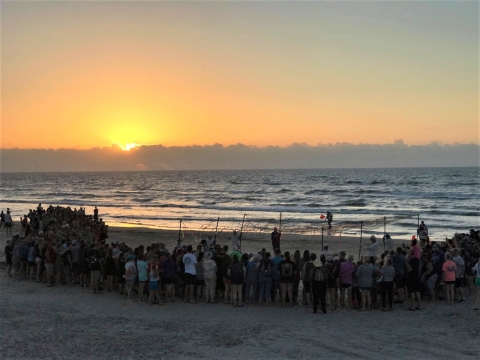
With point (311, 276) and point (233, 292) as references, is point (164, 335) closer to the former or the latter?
point (233, 292)

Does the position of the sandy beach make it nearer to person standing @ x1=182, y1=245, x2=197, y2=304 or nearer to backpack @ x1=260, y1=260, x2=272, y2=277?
person standing @ x1=182, y1=245, x2=197, y2=304

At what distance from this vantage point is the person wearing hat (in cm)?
1184

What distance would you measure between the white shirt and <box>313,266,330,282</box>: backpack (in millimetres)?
3217

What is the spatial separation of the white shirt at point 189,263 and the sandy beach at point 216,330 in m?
0.88

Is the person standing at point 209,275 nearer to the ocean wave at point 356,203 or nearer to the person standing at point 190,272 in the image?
the person standing at point 190,272

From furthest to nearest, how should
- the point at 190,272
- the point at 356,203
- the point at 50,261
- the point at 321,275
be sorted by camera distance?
the point at 356,203 → the point at 50,261 → the point at 190,272 → the point at 321,275

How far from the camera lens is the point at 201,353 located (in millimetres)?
9289

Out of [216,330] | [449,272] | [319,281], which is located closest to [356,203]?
[449,272]

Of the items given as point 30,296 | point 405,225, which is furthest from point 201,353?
point 405,225

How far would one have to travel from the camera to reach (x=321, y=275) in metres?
11.8

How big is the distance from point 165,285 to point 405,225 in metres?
24.7

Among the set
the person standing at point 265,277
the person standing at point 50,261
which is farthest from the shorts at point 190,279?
the person standing at point 50,261

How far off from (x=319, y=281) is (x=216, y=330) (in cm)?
283

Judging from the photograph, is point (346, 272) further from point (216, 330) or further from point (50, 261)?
point (50, 261)
